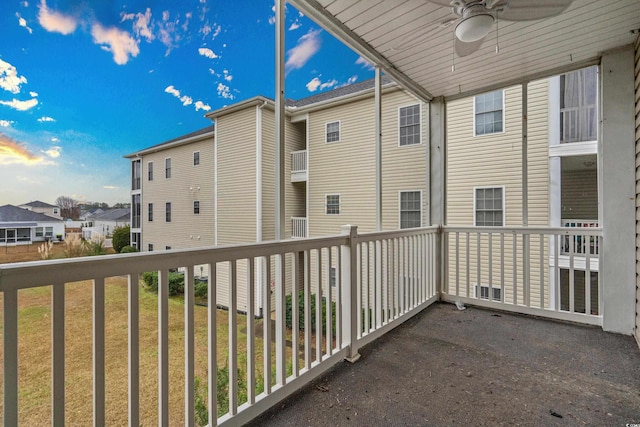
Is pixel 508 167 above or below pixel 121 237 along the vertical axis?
above

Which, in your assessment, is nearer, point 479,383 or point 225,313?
point 225,313

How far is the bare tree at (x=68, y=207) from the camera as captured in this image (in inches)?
37.4

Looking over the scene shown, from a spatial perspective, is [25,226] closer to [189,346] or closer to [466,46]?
[189,346]

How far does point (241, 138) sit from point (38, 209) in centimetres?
103

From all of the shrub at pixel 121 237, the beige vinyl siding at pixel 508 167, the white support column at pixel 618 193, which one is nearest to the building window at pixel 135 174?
the shrub at pixel 121 237

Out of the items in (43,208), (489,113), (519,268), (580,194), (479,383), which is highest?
(489,113)

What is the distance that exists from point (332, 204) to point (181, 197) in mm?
2032

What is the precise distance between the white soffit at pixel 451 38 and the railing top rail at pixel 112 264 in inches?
71.2

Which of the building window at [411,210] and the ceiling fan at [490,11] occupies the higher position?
the ceiling fan at [490,11]

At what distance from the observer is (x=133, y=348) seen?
1.06 m

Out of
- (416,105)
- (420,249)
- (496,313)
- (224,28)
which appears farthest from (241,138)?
(416,105)

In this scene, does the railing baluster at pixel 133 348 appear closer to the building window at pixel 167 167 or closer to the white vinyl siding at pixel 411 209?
the building window at pixel 167 167

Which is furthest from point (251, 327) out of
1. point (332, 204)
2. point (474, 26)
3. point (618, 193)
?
point (618, 193)

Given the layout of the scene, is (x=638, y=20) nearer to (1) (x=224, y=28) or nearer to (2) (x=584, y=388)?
A: (2) (x=584, y=388)
